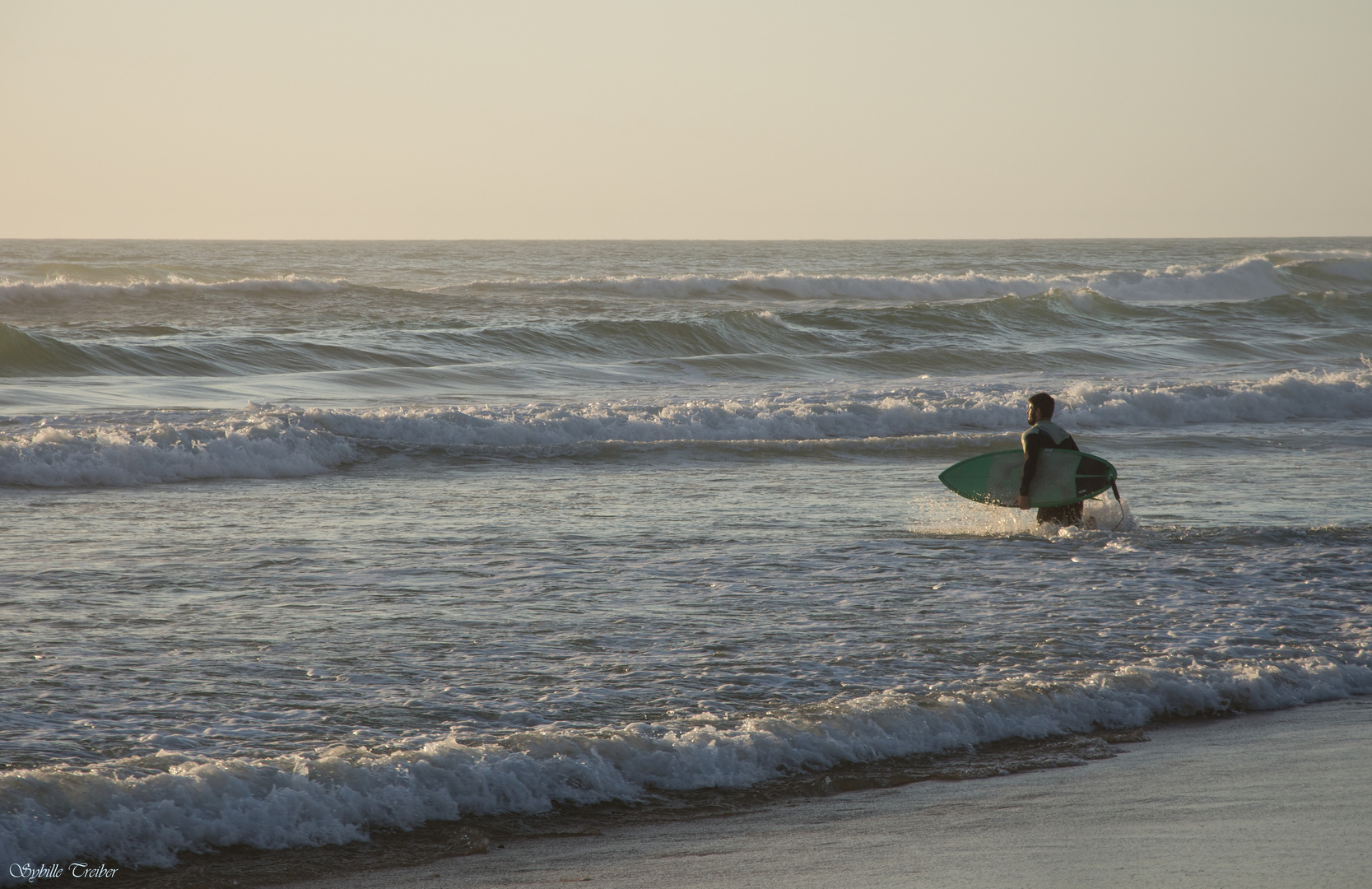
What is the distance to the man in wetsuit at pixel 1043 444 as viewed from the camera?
923cm

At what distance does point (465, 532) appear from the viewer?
9.06 meters

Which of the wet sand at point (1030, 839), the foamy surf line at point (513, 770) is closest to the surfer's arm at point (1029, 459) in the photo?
the foamy surf line at point (513, 770)

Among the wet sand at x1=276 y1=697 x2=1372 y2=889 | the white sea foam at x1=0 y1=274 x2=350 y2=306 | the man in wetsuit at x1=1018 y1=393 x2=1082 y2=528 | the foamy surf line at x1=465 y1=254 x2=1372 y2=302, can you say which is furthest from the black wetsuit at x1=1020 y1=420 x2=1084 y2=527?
the foamy surf line at x1=465 y1=254 x2=1372 y2=302

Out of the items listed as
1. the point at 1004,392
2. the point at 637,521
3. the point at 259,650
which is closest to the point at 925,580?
the point at 637,521

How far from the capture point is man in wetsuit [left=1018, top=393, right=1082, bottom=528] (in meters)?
9.23

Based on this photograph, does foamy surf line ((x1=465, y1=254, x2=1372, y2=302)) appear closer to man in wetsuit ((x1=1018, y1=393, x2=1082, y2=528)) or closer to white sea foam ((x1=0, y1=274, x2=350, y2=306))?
white sea foam ((x1=0, y1=274, x2=350, y2=306))

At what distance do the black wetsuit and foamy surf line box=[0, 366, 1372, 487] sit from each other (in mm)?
5572

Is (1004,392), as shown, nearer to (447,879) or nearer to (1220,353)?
(1220,353)

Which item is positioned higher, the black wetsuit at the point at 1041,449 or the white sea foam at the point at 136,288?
the white sea foam at the point at 136,288

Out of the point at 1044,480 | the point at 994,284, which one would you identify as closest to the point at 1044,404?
the point at 1044,480

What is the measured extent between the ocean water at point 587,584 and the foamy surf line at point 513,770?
13 mm

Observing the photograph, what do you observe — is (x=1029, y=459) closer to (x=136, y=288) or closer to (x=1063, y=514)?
(x=1063, y=514)

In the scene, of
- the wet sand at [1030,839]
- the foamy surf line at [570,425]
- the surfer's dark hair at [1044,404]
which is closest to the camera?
the wet sand at [1030,839]

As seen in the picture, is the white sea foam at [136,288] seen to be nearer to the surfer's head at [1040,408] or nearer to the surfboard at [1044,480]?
the surfboard at [1044,480]
